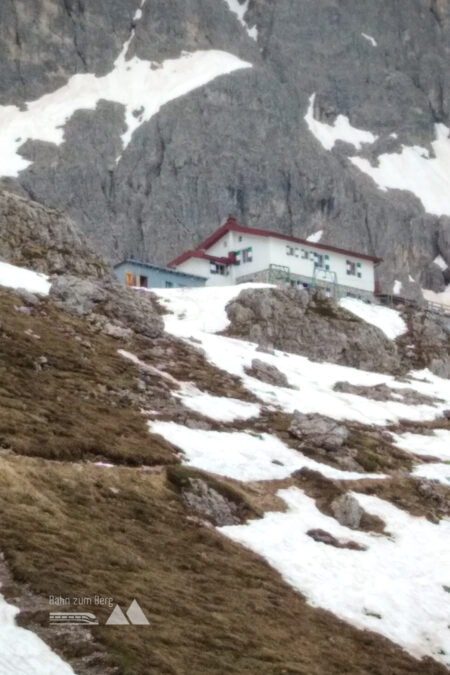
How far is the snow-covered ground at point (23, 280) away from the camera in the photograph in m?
66.7

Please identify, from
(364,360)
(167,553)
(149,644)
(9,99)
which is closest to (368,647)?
(167,553)

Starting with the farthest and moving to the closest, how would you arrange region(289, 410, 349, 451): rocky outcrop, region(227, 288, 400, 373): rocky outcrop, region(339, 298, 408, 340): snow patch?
1. region(339, 298, 408, 340): snow patch
2. region(227, 288, 400, 373): rocky outcrop
3. region(289, 410, 349, 451): rocky outcrop

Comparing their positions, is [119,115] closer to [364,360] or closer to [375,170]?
[375,170]

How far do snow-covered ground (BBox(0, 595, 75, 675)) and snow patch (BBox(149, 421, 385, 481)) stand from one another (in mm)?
22454

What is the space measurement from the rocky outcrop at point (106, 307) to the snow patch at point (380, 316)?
44.4 metres

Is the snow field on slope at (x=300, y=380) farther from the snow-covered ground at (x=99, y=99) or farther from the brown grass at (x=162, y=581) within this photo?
the snow-covered ground at (x=99, y=99)

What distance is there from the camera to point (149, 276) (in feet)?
380

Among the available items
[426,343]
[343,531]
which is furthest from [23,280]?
[426,343]

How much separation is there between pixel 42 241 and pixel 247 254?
38045mm

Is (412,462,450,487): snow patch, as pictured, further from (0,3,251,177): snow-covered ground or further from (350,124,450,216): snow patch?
(350,124,450,216): snow patch

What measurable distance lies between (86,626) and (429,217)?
179572 millimetres

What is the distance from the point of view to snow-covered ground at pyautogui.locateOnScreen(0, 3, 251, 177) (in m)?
179

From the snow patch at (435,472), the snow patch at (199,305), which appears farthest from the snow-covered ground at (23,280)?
the snow patch at (435,472)

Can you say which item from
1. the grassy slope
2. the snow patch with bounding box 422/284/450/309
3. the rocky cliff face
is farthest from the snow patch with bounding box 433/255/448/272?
the grassy slope
